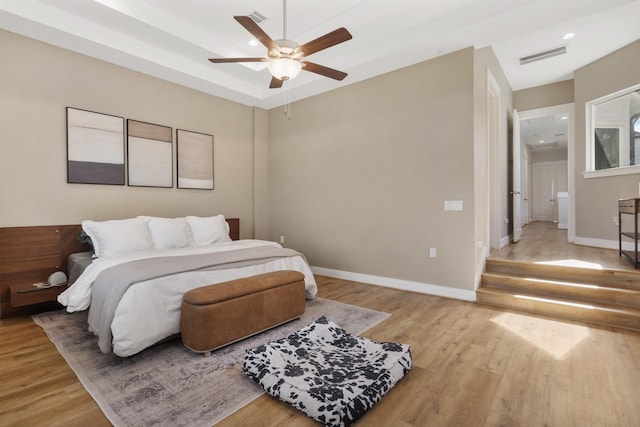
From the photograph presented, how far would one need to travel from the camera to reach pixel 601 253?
13.7 ft

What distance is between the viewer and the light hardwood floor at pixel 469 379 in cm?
160

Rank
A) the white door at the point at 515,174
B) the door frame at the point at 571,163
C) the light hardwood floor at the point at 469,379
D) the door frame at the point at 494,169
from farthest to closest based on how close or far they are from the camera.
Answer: the white door at the point at 515,174, the door frame at the point at 571,163, the door frame at the point at 494,169, the light hardwood floor at the point at 469,379

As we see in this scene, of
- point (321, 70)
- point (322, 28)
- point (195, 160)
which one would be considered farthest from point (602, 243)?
point (195, 160)

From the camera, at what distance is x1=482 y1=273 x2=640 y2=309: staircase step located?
2916 millimetres

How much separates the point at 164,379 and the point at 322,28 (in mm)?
3671

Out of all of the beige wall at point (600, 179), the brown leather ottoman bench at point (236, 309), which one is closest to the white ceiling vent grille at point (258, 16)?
the brown leather ottoman bench at point (236, 309)

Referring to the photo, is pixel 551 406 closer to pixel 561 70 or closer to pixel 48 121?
pixel 48 121

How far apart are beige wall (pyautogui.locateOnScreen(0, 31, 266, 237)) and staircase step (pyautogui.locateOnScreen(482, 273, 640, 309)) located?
410 centimetres

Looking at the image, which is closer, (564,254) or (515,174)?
(564,254)

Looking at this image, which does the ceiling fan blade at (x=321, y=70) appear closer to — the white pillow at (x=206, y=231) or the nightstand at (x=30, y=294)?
the white pillow at (x=206, y=231)

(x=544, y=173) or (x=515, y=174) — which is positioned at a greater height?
(x=544, y=173)

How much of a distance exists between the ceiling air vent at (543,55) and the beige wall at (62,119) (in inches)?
187

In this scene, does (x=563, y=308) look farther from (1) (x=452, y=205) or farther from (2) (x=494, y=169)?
(2) (x=494, y=169)

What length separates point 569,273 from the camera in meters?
3.35
